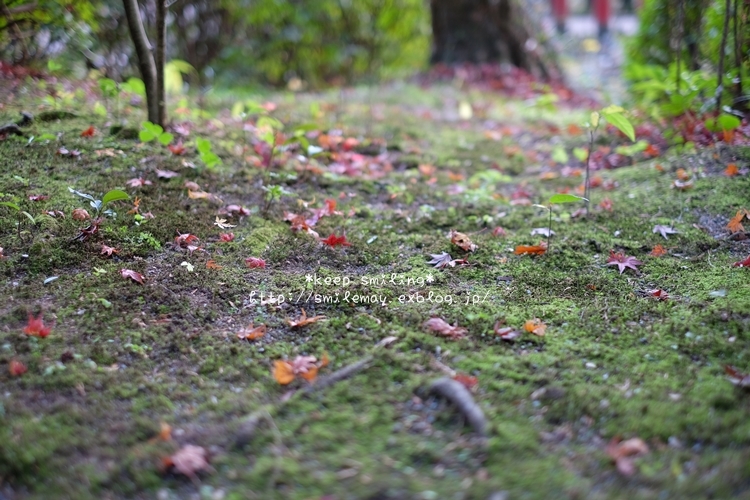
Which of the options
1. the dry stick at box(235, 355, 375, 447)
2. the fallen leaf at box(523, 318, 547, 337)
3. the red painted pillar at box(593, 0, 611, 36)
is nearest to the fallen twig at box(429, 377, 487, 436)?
the dry stick at box(235, 355, 375, 447)

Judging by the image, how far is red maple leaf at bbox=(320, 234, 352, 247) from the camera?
313 cm

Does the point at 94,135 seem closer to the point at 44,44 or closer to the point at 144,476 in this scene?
the point at 44,44

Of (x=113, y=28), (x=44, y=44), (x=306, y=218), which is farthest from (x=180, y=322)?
(x=113, y=28)

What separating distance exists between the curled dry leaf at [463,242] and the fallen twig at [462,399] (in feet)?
4.03

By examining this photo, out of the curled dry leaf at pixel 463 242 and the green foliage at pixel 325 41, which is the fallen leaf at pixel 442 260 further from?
the green foliage at pixel 325 41

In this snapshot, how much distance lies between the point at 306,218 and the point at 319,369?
4.78 feet

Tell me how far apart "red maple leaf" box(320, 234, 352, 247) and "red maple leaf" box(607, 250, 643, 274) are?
1.45 metres

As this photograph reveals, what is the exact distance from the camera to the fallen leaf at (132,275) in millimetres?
2581

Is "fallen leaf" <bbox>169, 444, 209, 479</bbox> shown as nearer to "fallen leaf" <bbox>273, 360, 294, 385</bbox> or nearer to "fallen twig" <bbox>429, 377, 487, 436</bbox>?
"fallen leaf" <bbox>273, 360, 294, 385</bbox>

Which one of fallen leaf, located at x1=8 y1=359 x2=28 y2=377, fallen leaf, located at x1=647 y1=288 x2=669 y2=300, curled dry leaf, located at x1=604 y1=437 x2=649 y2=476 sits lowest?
curled dry leaf, located at x1=604 y1=437 x2=649 y2=476

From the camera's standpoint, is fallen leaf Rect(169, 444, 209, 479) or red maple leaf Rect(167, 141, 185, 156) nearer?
fallen leaf Rect(169, 444, 209, 479)

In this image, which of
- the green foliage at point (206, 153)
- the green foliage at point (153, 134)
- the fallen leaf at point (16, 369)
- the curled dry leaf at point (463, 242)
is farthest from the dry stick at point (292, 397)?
the green foliage at point (153, 134)

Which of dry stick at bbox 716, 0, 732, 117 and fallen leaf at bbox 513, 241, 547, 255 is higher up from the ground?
dry stick at bbox 716, 0, 732, 117

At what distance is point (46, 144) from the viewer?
352 cm
